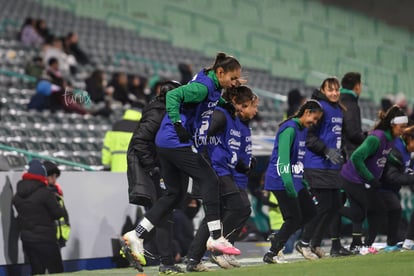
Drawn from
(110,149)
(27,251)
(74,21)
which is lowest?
(27,251)

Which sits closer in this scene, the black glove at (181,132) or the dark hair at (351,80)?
the black glove at (181,132)

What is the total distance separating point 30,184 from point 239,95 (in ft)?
9.23

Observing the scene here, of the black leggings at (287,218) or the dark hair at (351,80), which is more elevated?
the dark hair at (351,80)

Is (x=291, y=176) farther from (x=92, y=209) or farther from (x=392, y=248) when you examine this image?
(x=92, y=209)

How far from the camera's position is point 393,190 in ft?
44.5

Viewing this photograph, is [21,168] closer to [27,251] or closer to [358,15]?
[27,251]

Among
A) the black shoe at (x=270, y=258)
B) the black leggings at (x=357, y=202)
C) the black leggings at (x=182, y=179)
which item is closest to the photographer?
the black leggings at (x=182, y=179)

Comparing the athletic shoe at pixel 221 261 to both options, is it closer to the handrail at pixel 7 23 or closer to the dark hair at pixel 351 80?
the dark hair at pixel 351 80

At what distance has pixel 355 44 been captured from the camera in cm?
3575

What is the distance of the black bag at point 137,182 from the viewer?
11359 millimetres

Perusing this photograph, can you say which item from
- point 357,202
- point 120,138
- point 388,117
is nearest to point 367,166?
point 357,202

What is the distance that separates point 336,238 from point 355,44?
23519 mm

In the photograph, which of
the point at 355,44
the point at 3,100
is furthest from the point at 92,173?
the point at 355,44

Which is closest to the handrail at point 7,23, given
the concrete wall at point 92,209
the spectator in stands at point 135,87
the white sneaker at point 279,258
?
the spectator in stands at point 135,87
